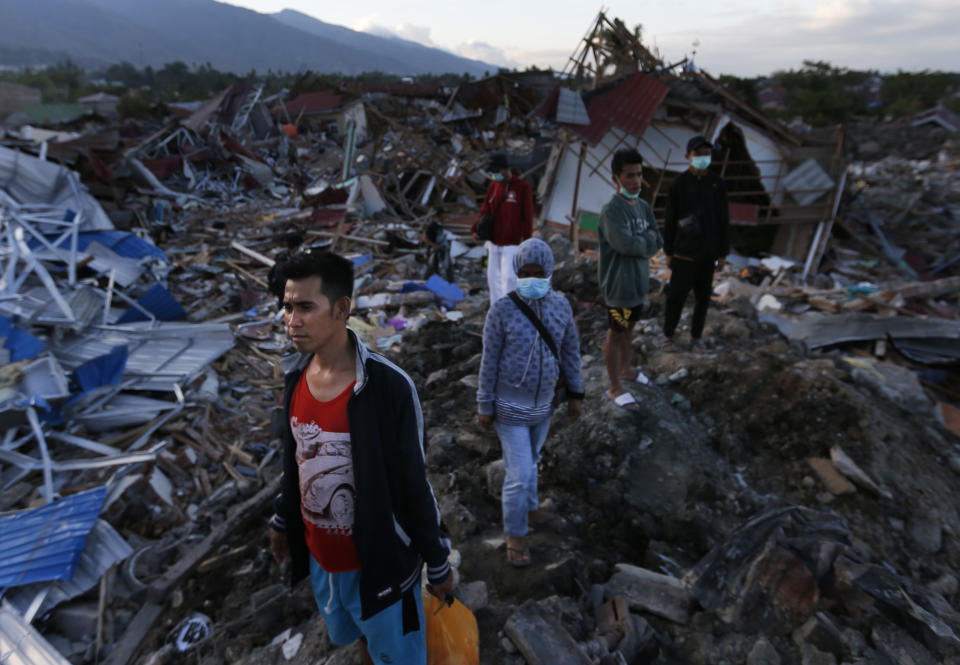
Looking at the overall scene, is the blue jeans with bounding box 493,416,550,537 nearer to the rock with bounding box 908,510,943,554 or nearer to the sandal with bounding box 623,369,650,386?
the sandal with bounding box 623,369,650,386

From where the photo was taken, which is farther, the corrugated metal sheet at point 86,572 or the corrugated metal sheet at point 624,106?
the corrugated metal sheet at point 624,106

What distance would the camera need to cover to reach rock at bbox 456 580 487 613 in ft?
8.02

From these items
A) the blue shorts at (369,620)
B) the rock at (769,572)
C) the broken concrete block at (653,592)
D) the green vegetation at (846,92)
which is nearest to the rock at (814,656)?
the rock at (769,572)

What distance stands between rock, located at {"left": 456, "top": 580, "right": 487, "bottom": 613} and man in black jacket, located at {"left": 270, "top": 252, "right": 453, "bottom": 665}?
2.29 ft

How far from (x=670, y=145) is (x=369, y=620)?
11.8 metres

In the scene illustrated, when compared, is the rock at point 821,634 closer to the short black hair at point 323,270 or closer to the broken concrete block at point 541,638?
the broken concrete block at point 541,638

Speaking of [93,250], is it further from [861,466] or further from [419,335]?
[861,466]

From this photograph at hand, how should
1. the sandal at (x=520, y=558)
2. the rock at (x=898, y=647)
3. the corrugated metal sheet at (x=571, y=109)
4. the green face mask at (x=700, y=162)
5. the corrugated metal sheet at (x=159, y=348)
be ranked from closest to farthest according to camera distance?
the rock at (x=898, y=647)
the sandal at (x=520, y=558)
the green face mask at (x=700, y=162)
the corrugated metal sheet at (x=159, y=348)
the corrugated metal sheet at (x=571, y=109)

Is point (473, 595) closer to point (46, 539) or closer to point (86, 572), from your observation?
point (86, 572)

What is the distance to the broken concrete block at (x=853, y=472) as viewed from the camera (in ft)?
11.4

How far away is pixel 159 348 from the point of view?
18.5 feet

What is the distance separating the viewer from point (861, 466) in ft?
12.1

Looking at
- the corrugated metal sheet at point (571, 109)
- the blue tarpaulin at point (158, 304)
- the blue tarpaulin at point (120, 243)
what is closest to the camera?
the blue tarpaulin at point (158, 304)

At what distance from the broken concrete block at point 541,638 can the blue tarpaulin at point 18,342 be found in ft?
16.2
